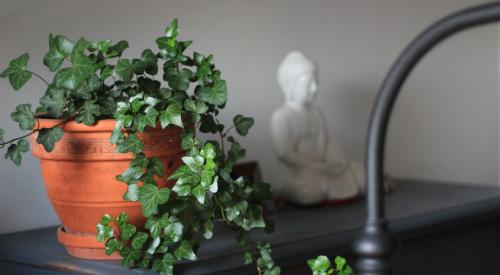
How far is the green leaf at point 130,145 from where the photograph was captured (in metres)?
1.46

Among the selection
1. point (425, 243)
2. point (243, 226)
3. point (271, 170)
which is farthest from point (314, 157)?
point (243, 226)

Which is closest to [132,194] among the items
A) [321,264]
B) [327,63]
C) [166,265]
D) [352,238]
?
[166,265]

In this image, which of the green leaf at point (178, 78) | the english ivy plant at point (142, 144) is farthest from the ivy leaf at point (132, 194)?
the green leaf at point (178, 78)

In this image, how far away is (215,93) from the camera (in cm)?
155

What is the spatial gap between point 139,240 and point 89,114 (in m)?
0.25

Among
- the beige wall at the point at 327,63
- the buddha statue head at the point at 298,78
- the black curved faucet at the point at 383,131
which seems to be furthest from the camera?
the buddha statue head at the point at 298,78

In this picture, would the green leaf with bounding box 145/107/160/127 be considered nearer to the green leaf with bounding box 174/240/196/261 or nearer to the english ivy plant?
the english ivy plant

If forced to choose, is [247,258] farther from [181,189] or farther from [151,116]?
[151,116]

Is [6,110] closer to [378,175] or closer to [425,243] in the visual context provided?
[425,243]

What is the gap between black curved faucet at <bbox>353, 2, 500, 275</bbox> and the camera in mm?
820

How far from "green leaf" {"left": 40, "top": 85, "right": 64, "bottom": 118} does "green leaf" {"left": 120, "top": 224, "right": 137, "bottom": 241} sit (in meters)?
0.25

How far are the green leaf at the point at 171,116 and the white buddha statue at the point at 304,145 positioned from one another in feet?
2.29

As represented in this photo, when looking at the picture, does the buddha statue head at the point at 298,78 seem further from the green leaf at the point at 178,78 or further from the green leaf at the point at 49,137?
the green leaf at the point at 49,137

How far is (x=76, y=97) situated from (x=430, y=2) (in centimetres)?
170
